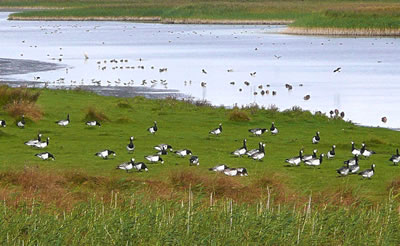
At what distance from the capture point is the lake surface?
5225cm

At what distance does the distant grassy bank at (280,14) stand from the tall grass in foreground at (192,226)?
102 metres

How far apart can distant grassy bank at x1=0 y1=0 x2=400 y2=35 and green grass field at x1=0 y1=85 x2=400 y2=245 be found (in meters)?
81.8

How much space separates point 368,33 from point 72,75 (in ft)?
206

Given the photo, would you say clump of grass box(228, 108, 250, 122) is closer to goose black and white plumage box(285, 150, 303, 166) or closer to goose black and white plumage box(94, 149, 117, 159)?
goose black and white plumage box(285, 150, 303, 166)

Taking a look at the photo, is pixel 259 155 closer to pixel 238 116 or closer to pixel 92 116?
pixel 238 116

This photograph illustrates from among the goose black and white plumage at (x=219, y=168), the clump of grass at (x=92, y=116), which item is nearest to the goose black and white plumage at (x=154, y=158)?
the goose black and white plumage at (x=219, y=168)

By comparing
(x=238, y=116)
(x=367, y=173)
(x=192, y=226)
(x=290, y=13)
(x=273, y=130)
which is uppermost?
(x=192, y=226)

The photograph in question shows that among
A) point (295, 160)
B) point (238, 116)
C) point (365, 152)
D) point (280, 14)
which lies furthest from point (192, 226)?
point (280, 14)

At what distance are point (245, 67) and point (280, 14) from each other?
272 feet

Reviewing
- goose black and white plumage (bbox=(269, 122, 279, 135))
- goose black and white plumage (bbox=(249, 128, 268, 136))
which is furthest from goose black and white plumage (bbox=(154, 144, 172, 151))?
goose black and white plumage (bbox=(269, 122, 279, 135))

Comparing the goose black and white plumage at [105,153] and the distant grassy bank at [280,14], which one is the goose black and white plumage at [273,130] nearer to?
the goose black and white plumage at [105,153]

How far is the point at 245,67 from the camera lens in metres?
78.2

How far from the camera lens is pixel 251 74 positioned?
219ft

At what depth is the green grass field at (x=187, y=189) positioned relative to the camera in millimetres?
15859
